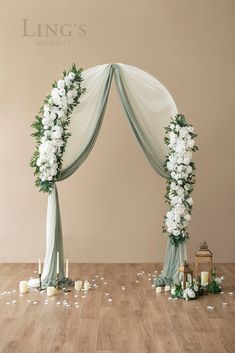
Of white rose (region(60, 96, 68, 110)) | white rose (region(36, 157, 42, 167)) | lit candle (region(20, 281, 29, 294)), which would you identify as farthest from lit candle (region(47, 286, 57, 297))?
white rose (region(60, 96, 68, 110))

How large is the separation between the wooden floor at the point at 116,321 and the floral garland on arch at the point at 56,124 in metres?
1.34

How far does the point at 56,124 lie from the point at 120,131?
165 centimetres

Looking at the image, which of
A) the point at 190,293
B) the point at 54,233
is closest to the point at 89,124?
the point at 54,233

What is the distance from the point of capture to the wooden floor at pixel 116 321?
4039mm

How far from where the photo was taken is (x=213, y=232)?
7.45 m

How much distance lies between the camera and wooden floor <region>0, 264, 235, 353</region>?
4.04 metres

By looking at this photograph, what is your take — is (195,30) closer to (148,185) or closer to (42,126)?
(148,185)

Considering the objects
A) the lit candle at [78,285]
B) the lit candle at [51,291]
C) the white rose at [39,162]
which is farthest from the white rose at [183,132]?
the lit candle at [51,291]

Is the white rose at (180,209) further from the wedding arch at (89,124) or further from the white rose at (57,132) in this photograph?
the white rose at (57,132)

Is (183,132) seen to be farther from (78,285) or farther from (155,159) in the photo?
(78,285)

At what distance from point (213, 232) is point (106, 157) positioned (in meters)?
1.82

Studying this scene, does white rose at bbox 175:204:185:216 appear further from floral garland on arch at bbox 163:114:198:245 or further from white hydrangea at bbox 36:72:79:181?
white hydrangea at bbox 36:72:79:181

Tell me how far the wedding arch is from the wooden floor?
54cm

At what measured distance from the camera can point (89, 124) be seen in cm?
612
